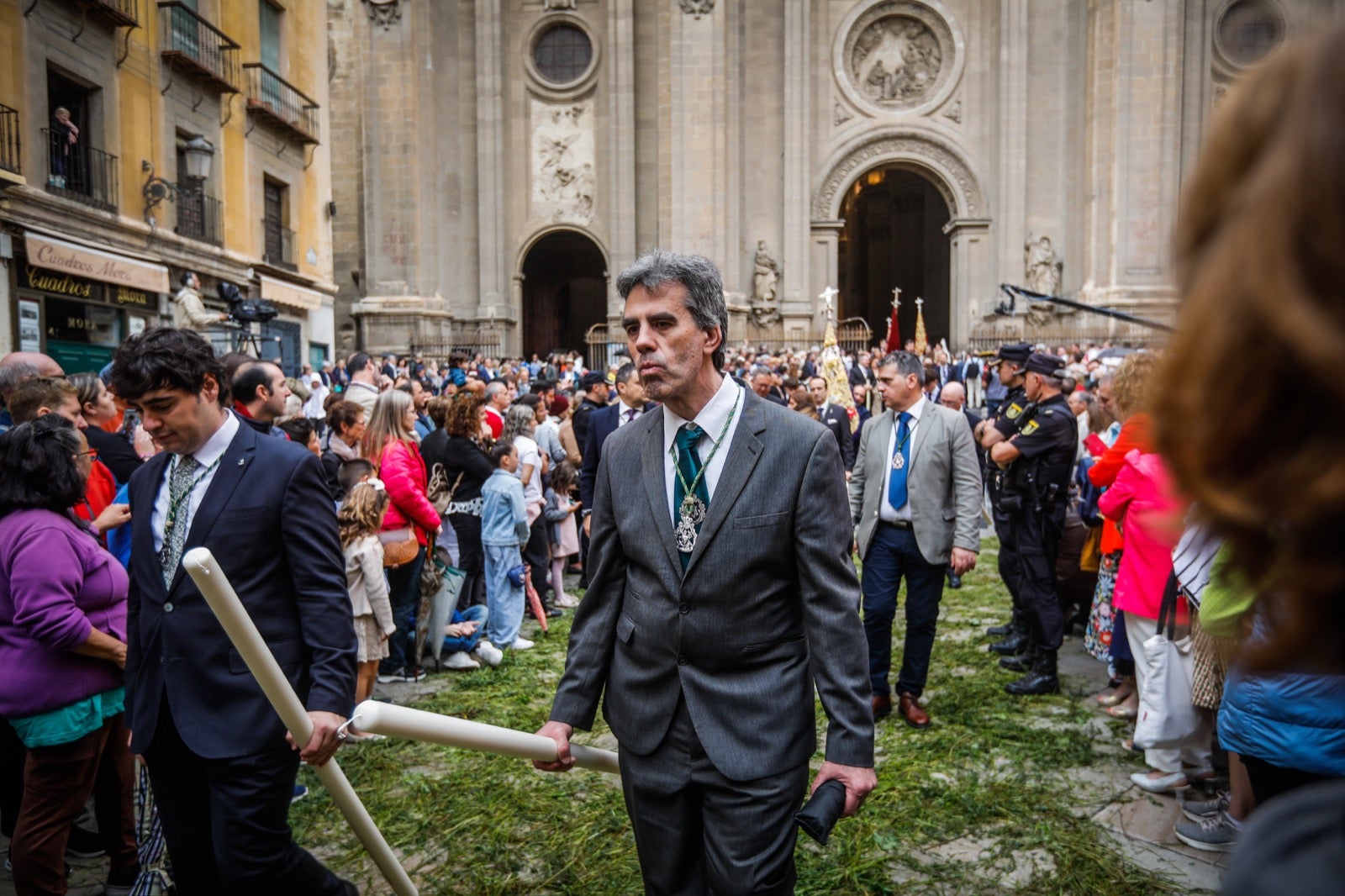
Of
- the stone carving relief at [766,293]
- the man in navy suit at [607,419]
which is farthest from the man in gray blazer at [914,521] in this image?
→ the stone carving relief at [766,293]

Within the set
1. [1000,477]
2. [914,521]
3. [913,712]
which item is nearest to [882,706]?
[913,712]

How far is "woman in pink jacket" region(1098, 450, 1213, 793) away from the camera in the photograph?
4.83 m

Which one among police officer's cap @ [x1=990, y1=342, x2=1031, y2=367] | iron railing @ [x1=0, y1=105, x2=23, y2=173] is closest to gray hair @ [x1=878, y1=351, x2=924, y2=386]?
police officer's cap @ [x1=990, y1=342, x2=1031, y2=367]

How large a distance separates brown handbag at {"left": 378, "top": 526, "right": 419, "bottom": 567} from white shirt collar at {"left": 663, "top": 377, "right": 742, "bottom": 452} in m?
4.26

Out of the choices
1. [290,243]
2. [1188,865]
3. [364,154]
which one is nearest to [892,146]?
[364,154]

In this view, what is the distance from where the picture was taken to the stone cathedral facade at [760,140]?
91.1 ft

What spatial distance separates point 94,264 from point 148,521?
43.4 feet

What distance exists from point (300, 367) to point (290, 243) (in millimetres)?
2899

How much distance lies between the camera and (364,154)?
1129 inches

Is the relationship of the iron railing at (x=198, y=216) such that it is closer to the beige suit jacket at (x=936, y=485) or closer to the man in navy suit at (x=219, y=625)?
the beige suit jacket at (x=936, y=485)

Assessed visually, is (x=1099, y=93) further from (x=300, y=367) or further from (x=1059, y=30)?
(x=300, y=367)

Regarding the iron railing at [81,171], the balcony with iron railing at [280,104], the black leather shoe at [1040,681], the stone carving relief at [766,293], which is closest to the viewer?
the black leather shoe at [1040,681]

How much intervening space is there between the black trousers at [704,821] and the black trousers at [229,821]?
46.8 inches

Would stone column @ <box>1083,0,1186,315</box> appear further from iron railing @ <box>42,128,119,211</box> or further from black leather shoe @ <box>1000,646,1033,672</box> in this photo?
iron railing @ <box>42,128,119,211</box>
